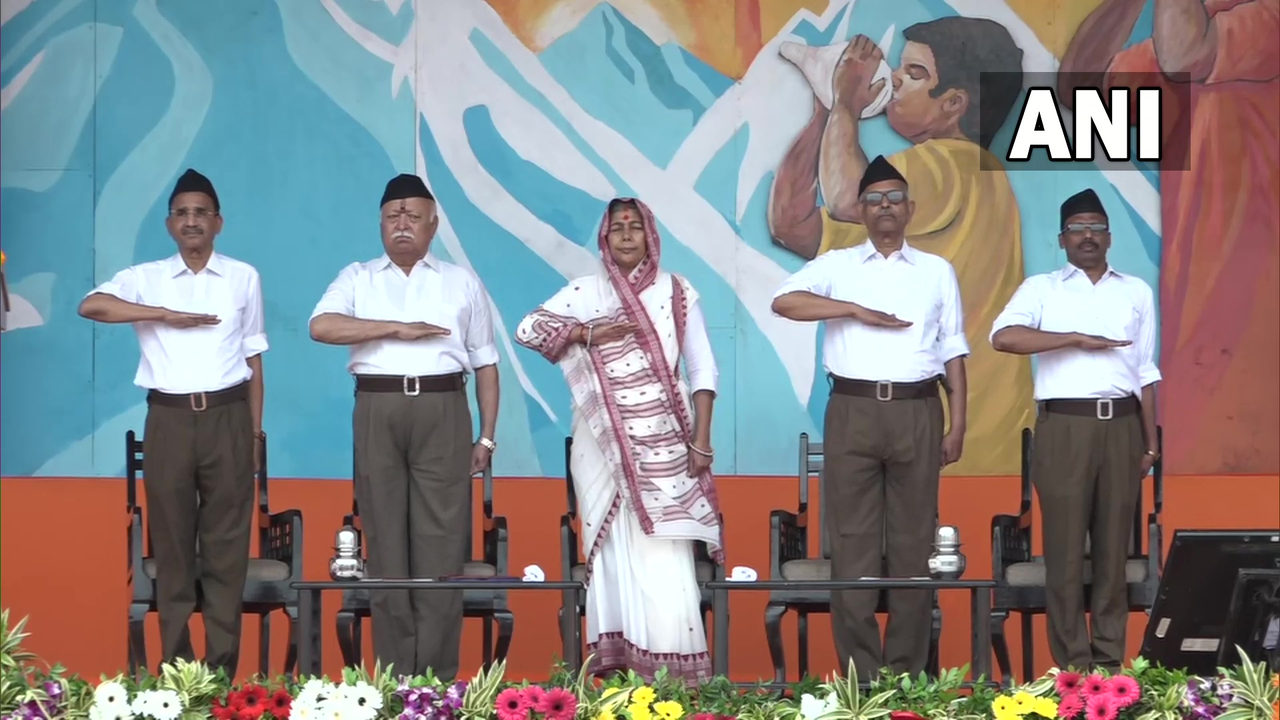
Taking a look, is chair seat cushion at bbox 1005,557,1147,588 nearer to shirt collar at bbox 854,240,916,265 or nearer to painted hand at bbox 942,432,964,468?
painted hand at bbox 942,432,964,468

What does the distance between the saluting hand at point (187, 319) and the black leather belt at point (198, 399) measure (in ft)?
0.68

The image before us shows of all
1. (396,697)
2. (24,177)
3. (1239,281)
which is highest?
(24,177)

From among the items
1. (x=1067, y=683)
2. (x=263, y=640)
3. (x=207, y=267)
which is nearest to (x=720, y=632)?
(x=1067, y=683)

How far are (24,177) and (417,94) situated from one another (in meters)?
1.54

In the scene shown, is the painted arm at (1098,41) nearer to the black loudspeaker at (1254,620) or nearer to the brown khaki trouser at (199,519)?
the brown khaki trouser at (199,519)

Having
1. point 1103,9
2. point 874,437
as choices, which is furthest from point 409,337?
point 1103,9

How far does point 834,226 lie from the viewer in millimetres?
7066

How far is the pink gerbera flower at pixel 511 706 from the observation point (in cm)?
361

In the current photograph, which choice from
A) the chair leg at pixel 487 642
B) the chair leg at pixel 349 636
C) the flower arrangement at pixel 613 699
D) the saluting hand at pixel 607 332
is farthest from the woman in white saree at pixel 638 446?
the flower arrangement at pixel 613 699

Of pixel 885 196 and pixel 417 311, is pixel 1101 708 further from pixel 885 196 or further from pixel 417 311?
pixel 417 311

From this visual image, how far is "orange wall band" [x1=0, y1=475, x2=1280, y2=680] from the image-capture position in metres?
6.50

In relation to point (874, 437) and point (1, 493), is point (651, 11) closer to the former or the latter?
point (874, 437)

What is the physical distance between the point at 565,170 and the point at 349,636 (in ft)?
7.60

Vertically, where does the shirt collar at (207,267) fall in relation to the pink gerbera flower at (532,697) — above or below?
above
